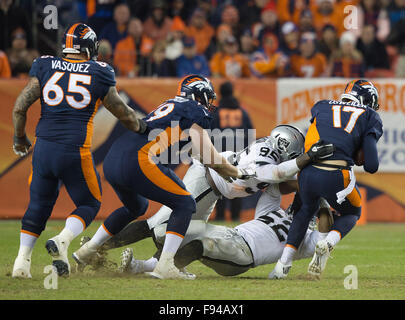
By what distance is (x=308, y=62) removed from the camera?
13695 mm

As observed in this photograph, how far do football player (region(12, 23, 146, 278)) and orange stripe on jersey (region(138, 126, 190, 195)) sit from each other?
172mm

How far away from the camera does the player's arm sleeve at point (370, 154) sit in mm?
6934

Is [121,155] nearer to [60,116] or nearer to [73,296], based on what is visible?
[60,116]

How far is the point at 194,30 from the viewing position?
47.7 feet

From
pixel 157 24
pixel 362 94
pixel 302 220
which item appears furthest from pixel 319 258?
pixel 157 24

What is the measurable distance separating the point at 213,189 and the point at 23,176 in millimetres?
5579

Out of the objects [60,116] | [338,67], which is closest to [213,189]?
[60,116]

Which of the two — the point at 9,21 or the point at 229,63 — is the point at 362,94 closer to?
the point at 229,63

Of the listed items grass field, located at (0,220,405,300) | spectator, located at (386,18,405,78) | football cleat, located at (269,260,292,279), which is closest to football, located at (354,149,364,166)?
grass field, located at (0,220,405,300)

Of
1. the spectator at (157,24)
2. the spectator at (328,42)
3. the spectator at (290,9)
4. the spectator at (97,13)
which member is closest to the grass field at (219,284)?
the spectator at (97,13)

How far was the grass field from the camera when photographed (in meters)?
Answer: 5.75

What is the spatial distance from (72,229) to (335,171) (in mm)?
2325

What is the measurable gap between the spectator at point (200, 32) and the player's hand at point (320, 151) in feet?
25.2

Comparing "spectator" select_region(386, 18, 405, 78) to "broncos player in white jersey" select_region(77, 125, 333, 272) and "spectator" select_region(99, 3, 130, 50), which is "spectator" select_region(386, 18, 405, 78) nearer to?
"spectator" select_region(99, 3, 130, 50)
